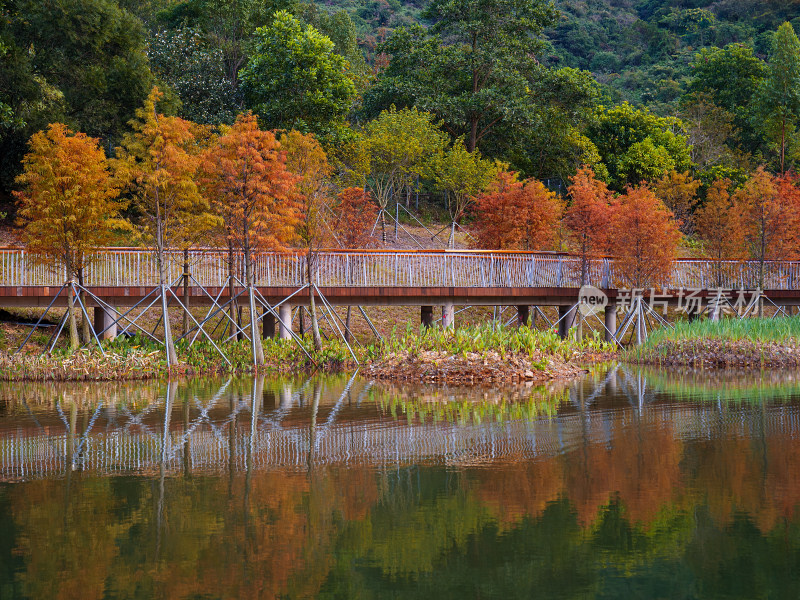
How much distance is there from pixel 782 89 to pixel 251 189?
48.4 m

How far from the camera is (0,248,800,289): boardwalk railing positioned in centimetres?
2845

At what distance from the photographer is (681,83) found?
8394 centimetres

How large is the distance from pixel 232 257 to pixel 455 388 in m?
9.32

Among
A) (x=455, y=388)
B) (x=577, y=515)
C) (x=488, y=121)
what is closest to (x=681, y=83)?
(x=488, y=121)

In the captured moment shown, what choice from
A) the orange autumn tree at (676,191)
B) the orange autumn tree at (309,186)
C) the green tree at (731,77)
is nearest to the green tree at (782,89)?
the green tree at (731,77)

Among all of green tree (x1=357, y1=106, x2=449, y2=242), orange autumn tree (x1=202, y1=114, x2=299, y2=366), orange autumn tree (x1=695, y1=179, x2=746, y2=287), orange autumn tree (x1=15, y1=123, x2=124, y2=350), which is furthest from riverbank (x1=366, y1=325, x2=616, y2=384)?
green tree (x1=357, y1=106, x2=449, y2=242)

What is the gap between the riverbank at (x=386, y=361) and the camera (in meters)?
23.8

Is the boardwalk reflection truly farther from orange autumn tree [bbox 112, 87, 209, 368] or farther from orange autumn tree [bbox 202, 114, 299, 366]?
orange autumn tree [bbox 112, 87, 209, 368]

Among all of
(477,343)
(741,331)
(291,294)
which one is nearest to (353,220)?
(291,294)

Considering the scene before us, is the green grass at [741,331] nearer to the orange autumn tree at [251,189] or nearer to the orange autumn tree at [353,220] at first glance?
the orange autumn tree at [251,189]

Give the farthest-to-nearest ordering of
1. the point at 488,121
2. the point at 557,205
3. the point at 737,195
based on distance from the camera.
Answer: the point at 488,121 < the point at 737,195 < the point at 557,205

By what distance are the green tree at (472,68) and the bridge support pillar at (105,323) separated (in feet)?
86.0

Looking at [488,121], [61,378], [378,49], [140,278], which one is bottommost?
[61,378]

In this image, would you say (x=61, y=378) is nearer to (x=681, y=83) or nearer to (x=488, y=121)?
(x=488, y=121)
